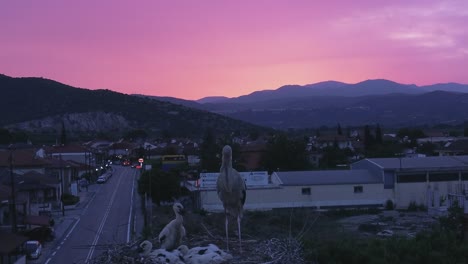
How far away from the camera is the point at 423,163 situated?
1608 inches

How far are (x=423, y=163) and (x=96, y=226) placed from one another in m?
20.4

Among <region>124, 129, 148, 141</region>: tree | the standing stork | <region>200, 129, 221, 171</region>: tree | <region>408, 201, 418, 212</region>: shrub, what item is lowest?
<region>408, 201, 418, 212</region>: shrub

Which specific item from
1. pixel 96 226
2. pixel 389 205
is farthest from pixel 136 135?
pixel 96 226

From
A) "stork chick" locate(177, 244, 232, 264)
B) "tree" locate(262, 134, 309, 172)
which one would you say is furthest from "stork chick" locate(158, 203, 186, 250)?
"tree" locate(262, 134, 309, 172)

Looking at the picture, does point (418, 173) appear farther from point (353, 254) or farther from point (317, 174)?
point (353, 254)

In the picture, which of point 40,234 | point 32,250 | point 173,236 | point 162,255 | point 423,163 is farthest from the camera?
point 423,163

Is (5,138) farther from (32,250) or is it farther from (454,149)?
(32,250)

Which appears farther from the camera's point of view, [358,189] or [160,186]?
[358,189]

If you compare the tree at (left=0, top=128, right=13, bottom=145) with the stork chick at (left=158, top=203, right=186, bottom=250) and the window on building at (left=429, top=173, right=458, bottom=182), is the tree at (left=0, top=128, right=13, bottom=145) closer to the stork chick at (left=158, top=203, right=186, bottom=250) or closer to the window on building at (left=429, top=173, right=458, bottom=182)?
the window on building at (left=429, top=173, right=458, bottom=182)

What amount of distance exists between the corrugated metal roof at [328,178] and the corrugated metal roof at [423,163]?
1160mm

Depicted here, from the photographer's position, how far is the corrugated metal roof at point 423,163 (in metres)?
39.9

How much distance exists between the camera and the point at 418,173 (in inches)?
1572

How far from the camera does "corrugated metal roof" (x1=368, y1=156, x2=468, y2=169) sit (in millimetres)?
39875

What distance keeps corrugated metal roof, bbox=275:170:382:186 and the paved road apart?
8966 millimetres
